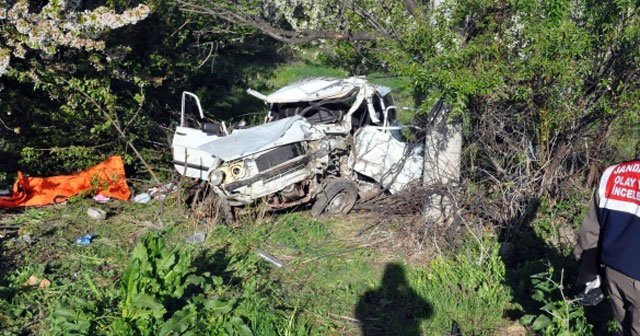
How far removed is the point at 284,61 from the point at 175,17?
10.6m

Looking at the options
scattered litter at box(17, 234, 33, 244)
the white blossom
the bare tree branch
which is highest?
the bare tree branch

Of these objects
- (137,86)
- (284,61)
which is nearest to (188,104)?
(137,86)

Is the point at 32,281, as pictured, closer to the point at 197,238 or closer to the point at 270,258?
the point at 197,238

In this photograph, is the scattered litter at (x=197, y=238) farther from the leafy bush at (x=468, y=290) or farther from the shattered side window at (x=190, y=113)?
the leafy bush at (x=468, y=290)

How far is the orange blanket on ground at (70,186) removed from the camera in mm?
9820

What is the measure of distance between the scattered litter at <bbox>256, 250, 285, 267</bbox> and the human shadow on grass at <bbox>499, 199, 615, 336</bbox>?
8.09 feet

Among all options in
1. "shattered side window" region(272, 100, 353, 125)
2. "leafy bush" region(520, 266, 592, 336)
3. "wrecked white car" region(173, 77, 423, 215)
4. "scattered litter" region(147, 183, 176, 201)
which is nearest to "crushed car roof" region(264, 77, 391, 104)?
"wrecked white car" region(173, 77, 423, 215)

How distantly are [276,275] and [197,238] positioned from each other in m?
1.35

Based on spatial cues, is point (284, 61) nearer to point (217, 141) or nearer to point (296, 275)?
point (217, 141)

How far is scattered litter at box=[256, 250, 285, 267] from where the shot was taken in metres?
8.05

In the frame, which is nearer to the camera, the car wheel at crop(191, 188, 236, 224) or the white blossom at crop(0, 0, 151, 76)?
the white blossom at crop(0, 0, 151, 76)

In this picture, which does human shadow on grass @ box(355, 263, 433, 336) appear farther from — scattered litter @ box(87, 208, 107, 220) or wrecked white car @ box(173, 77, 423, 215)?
scattered litter @ box(87, 208, 107, 220)

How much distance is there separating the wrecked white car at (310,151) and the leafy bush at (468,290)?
7.46 ft

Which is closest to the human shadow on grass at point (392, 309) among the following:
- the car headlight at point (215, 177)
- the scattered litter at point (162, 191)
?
the car headlight at point (215, 177)
